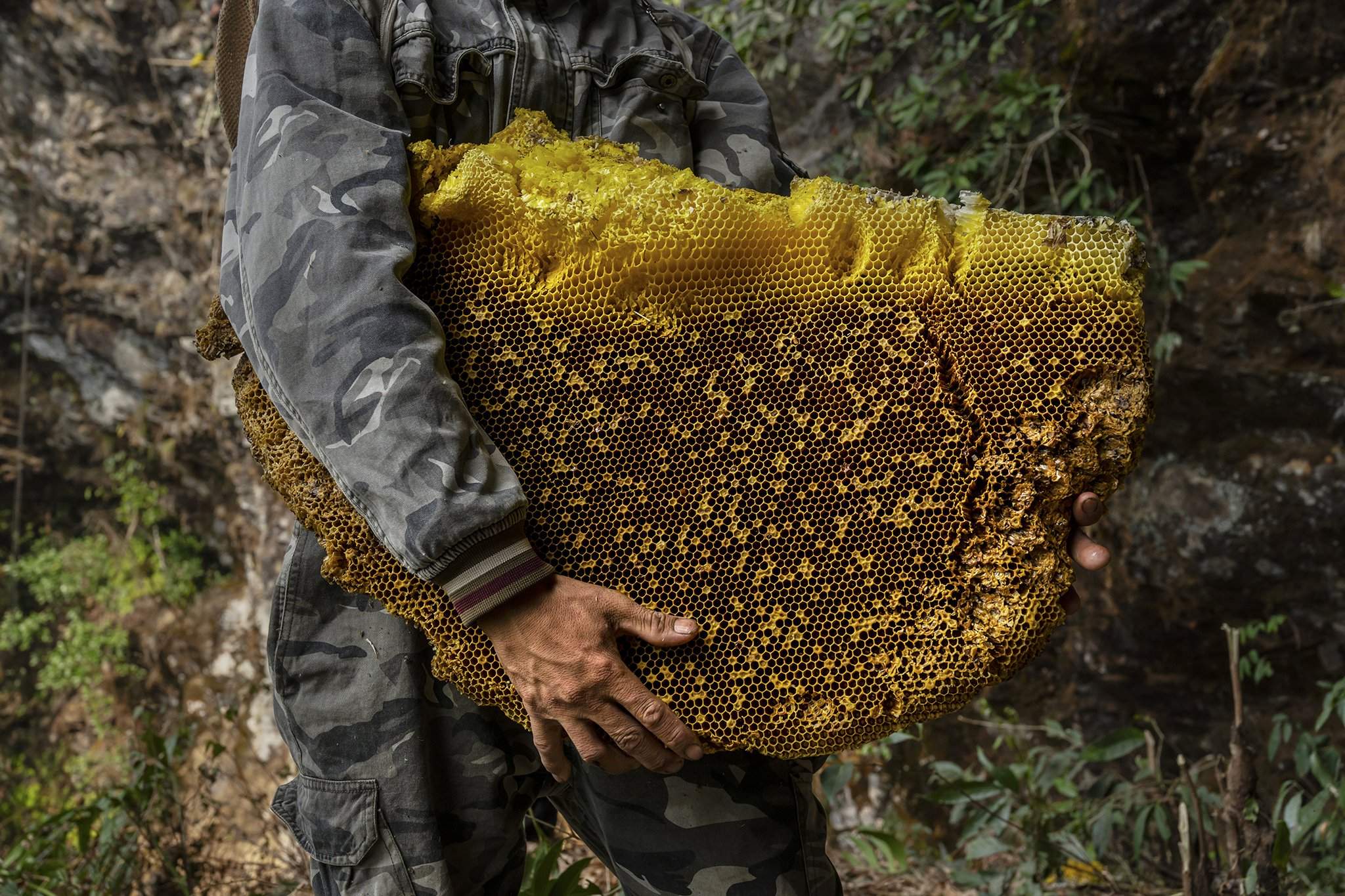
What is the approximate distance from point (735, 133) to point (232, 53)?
0.87 meters

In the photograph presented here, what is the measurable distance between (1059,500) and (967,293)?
30 centimetres

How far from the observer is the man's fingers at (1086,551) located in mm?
1379

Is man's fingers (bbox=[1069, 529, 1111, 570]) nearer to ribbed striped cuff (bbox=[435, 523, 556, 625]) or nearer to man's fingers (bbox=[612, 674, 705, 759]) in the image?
man's fingers (bbox=[612, 674, 705, 759])

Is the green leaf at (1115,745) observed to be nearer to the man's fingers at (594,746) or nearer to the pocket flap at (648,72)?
the man's fingers at (594,746)

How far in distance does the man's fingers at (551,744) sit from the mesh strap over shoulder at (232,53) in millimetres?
1099

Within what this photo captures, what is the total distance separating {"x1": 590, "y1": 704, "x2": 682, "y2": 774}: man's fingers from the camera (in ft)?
4.36

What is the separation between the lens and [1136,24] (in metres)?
3.38

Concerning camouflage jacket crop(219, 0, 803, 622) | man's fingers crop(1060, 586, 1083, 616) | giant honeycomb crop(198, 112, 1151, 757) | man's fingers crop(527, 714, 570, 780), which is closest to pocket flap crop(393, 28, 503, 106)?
camouflage jacket crop(219, 0, 803, 622)

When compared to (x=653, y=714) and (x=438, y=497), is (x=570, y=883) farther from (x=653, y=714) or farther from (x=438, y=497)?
(x=438, y=497)

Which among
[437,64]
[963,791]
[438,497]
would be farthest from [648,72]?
[963,791]

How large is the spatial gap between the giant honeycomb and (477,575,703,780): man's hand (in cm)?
5

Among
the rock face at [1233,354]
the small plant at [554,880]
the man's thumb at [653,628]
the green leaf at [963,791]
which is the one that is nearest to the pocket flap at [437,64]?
the man's thumb at [653,628]

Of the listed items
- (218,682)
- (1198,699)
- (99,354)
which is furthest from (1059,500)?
(99,354)

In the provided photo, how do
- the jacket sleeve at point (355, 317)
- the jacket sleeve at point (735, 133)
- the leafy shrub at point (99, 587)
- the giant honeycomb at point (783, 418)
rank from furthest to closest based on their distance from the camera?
1. the leafy shrub at point (99, 587)
2. the jacket sleeve at point (735, 133)
3. the giant honeycomb at point (783, 418)
4. the jacket sleeve at point (355, 317)
